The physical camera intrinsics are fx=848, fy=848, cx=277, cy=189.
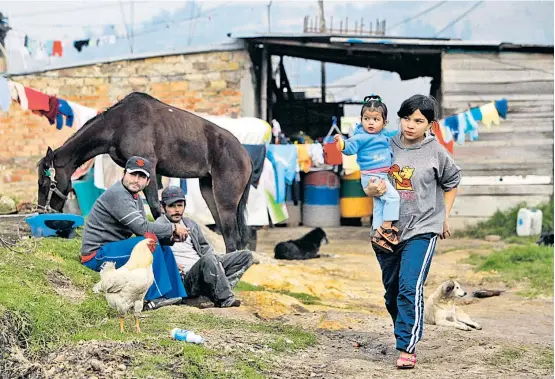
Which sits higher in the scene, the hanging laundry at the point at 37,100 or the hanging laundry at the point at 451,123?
the hanging laundry at the point at 37,100

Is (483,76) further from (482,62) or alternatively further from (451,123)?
(451,123)

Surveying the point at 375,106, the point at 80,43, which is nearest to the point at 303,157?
the point at 80,43

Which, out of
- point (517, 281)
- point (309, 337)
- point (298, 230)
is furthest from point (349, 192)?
point (309, 337)

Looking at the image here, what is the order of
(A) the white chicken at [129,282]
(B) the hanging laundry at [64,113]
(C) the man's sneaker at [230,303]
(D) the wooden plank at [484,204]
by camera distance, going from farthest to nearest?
(D) the wooden plank at [484,204] → (B) the hanging laundry at [64,113] → (C) the man's sneaker at [230,303] → (A) the white chicken at [129,282]

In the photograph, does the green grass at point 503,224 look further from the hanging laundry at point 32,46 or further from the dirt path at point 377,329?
the hanging laundry at point 32,46

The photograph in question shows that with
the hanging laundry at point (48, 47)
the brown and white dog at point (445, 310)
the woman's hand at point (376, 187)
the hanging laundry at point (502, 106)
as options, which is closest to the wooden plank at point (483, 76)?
the hanging laundry at point (502, 106)

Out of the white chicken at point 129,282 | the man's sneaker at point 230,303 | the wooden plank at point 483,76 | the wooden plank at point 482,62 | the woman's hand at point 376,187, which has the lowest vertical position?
the man's sneaker at point 230,303

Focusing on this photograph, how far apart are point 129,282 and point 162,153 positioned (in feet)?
12.7

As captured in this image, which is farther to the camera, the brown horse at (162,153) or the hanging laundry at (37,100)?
the hanging laundry at (37,100)

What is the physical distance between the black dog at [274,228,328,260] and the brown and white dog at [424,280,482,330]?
6111mm

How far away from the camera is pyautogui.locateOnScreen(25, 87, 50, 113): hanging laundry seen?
12777 mm

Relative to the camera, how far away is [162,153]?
9.30m

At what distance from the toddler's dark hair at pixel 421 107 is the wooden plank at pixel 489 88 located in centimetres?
1227

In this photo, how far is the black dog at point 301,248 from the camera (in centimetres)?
1368
